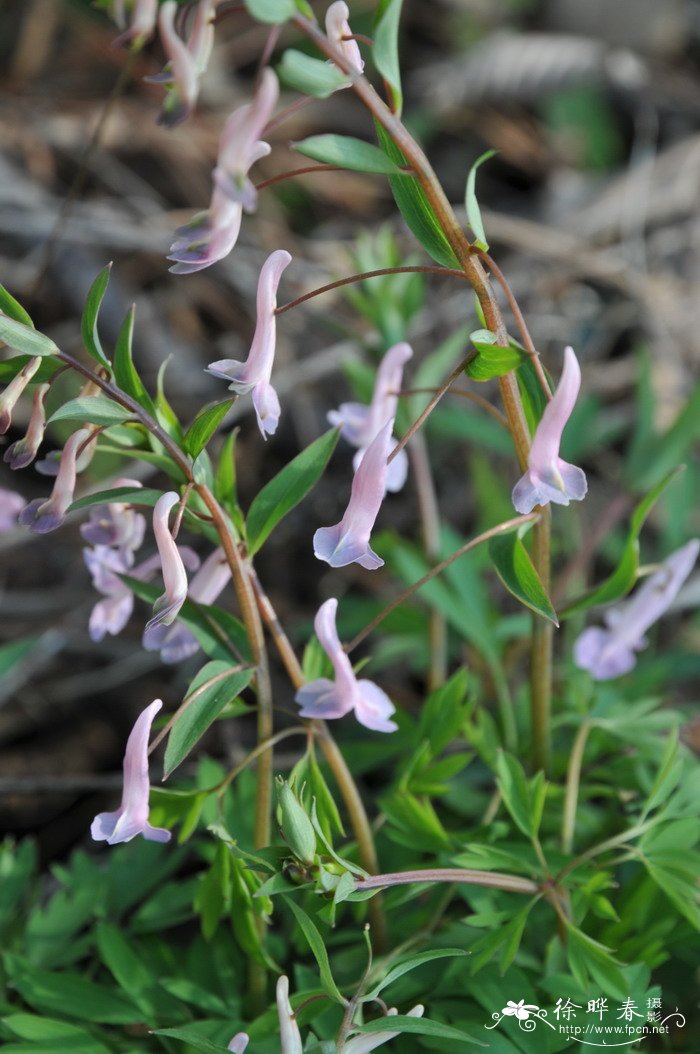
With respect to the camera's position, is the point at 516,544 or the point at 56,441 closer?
the point at 516,544

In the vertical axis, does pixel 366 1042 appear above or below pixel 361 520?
below

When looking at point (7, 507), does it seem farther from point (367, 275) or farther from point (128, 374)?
point (367, 275)

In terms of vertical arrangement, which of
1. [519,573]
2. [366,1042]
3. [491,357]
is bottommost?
[366,1042]

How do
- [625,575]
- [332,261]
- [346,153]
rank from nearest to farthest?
[346,153], [625,575], [332,261]

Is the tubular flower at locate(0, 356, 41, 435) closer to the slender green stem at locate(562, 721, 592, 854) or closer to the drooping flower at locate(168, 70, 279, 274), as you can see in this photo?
the drooping flower at locate(168, 70, 279, 274)

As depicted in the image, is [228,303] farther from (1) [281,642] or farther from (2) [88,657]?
(1) [281,642]

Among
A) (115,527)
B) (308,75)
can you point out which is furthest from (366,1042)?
(308,75)

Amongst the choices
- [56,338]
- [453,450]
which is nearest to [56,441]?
[56,338]
